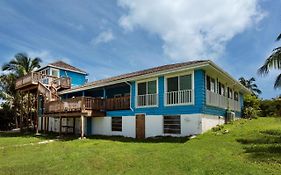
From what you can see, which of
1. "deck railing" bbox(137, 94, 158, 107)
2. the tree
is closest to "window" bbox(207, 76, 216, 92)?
"deck railing" bbox(137, 94, 158, 107)

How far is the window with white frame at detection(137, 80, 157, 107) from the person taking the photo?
76.1 ft

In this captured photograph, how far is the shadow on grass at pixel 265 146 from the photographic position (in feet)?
41.5

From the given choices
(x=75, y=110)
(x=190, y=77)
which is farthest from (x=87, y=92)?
(x=190, y=77)

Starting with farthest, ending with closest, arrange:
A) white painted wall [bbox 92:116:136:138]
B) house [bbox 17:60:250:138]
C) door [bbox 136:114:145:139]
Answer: white painted wall [bbox 92:116:136:138] → door [bbox 136:114:145:139] → house [bbox 17:60:250:138]

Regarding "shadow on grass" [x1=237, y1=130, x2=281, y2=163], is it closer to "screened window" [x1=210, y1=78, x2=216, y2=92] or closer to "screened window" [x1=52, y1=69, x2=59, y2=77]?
"screened window" [x1=210, y1=78, x2=216, y2=92]

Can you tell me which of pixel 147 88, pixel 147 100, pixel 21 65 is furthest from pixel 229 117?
pixel 21 65

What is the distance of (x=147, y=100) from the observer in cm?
2352

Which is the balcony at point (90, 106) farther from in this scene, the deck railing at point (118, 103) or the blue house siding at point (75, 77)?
the blue house siding at point (75, 77)

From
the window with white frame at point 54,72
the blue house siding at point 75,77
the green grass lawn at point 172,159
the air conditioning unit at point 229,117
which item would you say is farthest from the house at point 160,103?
the blue house siding at point 75,77

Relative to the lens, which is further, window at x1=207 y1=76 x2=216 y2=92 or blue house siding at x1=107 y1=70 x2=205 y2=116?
window at x1=207 y1=76 x2=216 y2=92

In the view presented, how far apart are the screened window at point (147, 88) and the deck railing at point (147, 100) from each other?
1.17 feet

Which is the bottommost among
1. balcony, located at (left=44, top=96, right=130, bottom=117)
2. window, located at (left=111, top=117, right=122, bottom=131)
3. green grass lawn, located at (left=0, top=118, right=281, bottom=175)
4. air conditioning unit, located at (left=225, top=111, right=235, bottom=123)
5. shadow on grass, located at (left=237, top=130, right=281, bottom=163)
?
green grass lawn, located at (left=0, top=118, right=281, bottom=175)

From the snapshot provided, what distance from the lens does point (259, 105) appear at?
38250mm

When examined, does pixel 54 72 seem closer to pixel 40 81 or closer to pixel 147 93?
pixel 40 81
